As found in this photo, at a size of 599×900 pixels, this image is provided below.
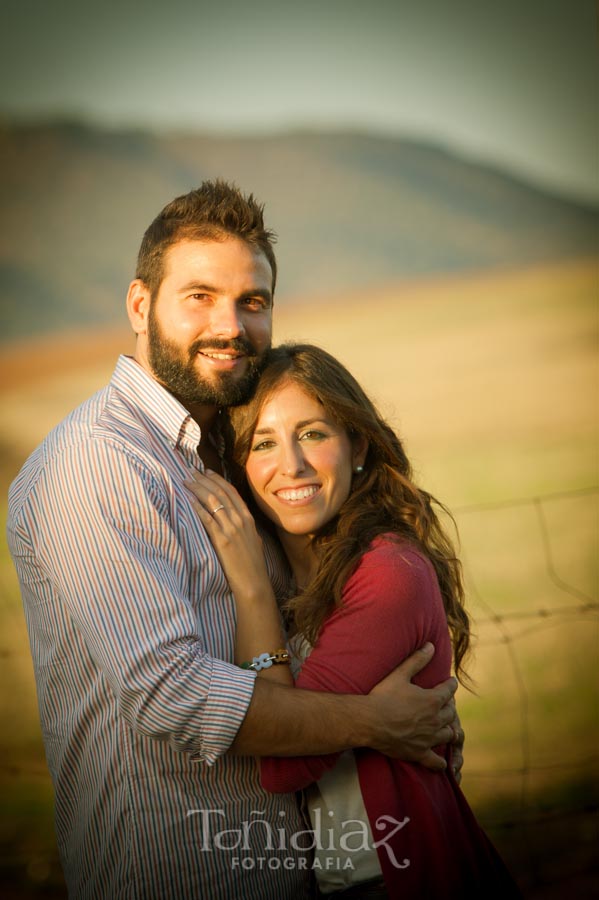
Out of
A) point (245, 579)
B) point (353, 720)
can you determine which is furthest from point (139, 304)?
point (353, 720)

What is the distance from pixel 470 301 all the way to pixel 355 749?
6085 millimetres

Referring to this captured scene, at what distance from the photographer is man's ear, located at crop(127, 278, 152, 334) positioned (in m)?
2.30

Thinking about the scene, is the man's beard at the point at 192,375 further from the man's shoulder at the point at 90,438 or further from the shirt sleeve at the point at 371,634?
the shirt sleeve at the point at 371,634

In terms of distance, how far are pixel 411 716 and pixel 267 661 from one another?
308 mm

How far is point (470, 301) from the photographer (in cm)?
763

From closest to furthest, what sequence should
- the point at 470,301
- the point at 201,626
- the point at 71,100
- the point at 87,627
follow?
the point at 87,627 → the point at 201,626 → the point at 71,100 → the point at 470,301

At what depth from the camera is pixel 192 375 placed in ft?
7.13

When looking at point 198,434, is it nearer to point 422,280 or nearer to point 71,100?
point 71,100

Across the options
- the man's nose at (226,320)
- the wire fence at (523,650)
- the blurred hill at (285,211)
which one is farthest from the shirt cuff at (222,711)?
the blurred hill at (285,211)

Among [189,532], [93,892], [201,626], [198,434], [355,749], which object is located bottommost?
[93,892]

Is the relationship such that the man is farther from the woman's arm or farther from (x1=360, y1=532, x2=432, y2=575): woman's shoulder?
(x1=360, y1=532, x2=432, y2=575): woman's shoulder

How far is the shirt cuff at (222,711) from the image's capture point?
5.61 ft

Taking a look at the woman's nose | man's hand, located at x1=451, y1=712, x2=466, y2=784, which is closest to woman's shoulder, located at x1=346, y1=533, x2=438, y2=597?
the woman's nose

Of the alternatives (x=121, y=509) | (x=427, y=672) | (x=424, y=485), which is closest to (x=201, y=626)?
(x=121, y=509)
